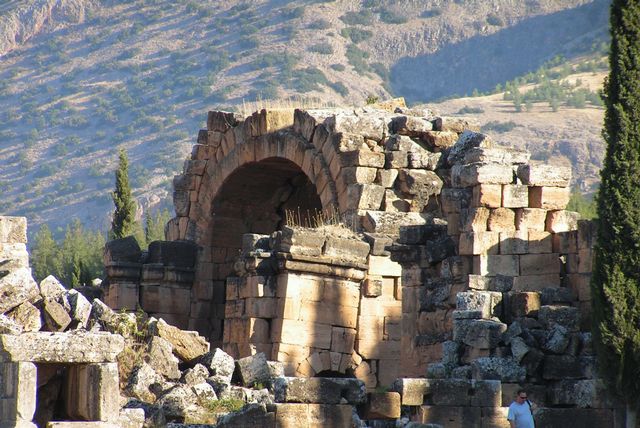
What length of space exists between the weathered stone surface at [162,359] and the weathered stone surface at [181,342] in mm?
322

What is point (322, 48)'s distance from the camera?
119750 mm

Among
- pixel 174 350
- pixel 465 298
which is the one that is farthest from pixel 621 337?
pixel 174 350

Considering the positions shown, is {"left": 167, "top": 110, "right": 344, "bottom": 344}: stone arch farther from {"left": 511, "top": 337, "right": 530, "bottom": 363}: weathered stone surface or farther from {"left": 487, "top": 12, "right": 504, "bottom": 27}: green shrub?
{"left": 487, "top": 12, "right": 504, "bottom": 27}: green shrub

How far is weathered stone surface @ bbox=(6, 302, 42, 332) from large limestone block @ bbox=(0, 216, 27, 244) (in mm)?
1410

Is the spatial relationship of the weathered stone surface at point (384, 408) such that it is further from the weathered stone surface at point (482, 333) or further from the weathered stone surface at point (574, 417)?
the weathered stone surface at point (482, 333)

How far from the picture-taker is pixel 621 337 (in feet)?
49.0

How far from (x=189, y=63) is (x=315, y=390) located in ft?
364

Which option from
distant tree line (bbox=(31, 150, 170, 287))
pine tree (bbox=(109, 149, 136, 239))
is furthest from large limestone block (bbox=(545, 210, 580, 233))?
pine tree (bbox=(109, 149, 136, 239))

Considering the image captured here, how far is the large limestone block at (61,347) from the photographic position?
1166 centimetres

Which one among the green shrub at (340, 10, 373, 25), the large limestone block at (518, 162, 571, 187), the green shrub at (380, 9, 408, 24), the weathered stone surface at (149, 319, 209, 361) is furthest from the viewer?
the green shrub at (380, 9, 408, 24)

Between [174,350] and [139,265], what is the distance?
28.5 ft

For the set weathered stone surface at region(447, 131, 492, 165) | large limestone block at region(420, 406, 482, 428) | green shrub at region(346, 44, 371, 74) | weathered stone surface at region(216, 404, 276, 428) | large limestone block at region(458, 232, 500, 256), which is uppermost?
green shrub at region(346, 44, 371, 74)

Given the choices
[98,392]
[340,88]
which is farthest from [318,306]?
[340,88]

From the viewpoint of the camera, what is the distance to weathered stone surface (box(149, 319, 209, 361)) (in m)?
17.1
